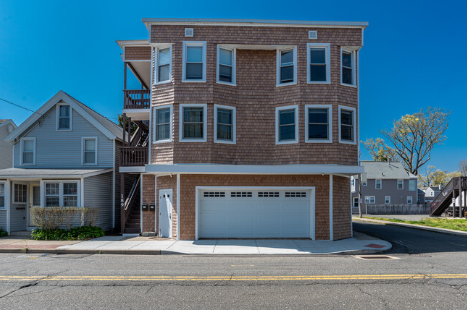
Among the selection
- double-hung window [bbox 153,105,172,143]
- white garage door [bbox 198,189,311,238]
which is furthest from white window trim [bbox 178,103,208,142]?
white garage door [bbox 198,189,311,238]

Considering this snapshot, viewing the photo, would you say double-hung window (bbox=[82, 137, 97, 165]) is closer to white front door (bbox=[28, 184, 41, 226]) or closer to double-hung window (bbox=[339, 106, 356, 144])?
white front door (bbox=[28, 184, 41, 226])

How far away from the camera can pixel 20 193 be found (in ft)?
60.5

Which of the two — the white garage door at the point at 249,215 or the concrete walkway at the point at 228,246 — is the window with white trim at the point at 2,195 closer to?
the concrete walkway at the point at 228,246

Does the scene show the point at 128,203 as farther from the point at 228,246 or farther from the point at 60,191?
the point at 228,246

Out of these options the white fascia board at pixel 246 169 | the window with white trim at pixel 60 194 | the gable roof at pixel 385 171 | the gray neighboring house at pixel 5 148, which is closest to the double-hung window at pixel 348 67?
the white fascia board at pixel 246 169

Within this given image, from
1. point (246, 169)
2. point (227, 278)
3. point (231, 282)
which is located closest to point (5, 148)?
point (246, 169)

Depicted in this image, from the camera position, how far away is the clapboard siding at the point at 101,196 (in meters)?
18.0

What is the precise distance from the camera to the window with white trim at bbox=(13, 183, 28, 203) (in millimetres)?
18016

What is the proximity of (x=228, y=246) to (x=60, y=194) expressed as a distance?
29.4 feet

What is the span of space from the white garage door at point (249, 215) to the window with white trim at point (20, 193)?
9.40 meters

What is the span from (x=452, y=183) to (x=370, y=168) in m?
16.8

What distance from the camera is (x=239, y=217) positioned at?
633 inches

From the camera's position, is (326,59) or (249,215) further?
(326,59)

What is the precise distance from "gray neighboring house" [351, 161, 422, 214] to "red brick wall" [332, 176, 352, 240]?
3407cm
